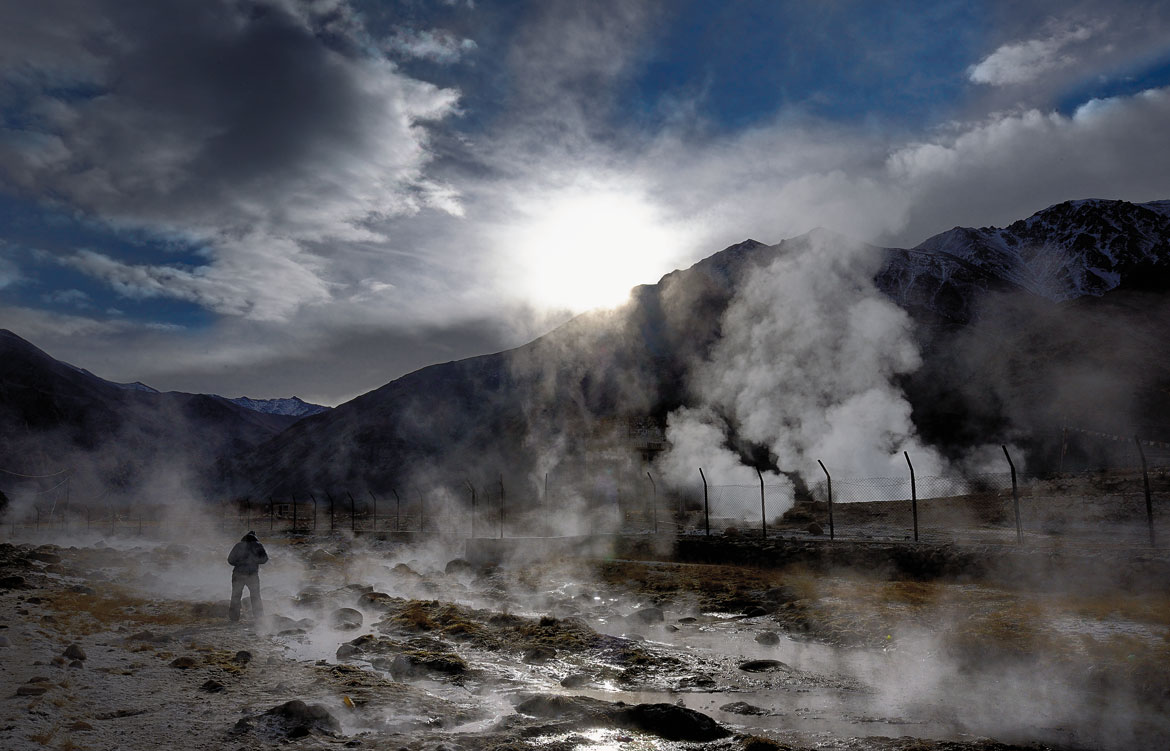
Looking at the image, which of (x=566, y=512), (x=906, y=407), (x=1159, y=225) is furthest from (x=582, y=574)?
(x=1159, y=225)

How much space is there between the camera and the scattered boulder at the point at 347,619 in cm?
1531

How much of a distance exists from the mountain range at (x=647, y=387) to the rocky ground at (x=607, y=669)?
41.9 metres

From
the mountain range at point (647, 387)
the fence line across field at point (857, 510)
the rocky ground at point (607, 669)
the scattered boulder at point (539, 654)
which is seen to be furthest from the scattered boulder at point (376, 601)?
the mountain range at point (647, 387)

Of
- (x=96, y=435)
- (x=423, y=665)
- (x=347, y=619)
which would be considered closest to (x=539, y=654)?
(x=423, y=665)

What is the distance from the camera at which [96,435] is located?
153 m

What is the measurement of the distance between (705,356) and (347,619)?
10526 centimetres

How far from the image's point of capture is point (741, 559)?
81.1ft

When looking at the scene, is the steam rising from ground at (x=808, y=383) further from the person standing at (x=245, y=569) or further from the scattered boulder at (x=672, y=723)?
the scattered boulder at (x=672, y=723)

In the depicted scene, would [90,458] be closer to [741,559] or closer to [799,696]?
[741,559]

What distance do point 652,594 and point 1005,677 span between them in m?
11.3

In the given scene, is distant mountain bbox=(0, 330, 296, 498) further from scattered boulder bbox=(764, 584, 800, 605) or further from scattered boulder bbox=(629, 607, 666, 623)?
scattered boulder bbox=(764, 584, 800, 605)

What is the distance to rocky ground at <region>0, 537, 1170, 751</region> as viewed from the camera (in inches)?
305

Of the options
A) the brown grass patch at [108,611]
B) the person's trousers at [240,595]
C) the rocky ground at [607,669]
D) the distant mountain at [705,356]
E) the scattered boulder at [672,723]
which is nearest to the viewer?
the rocky ground at [607,669]

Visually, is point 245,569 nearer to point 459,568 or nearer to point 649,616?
point 649,616
